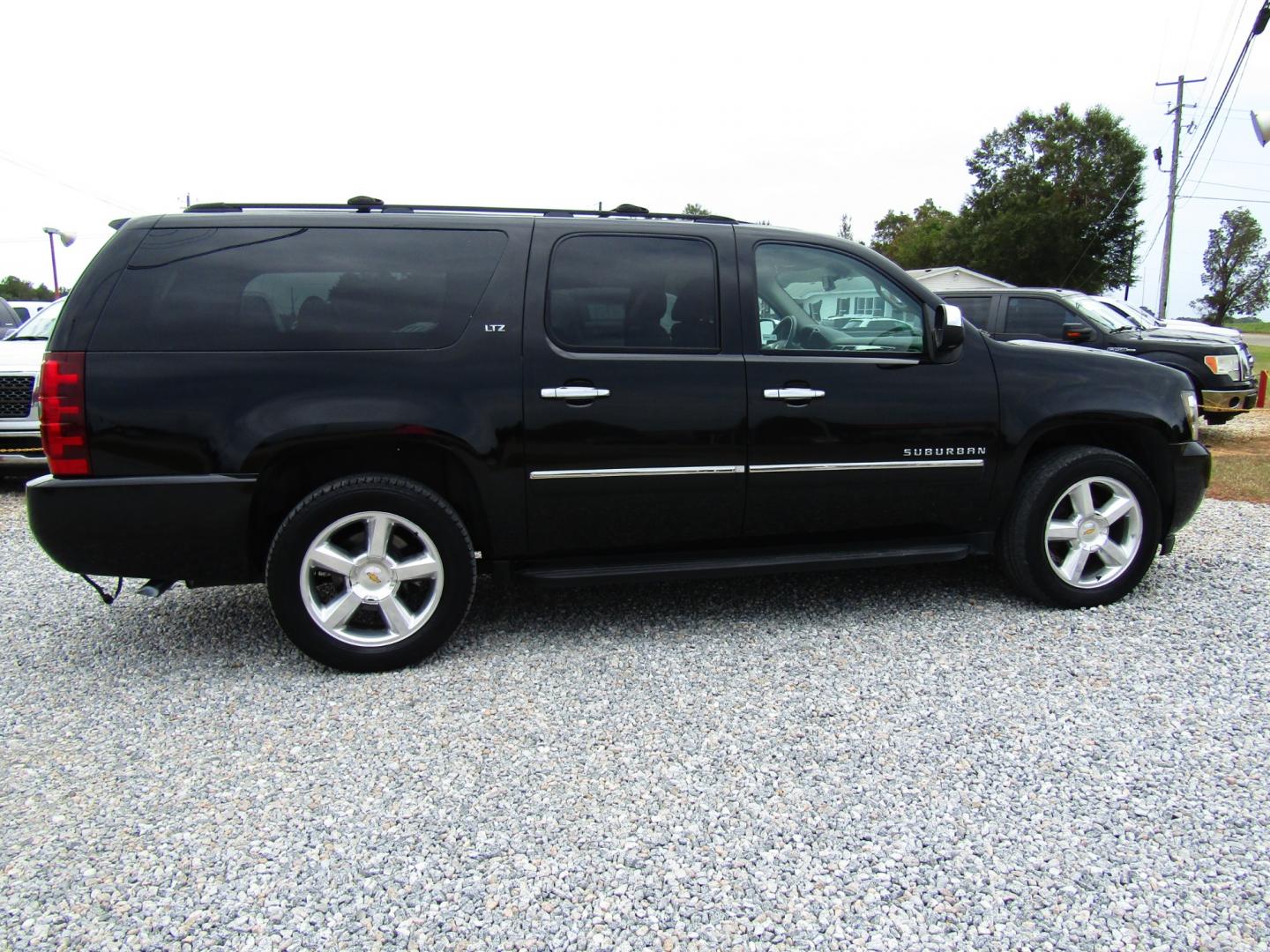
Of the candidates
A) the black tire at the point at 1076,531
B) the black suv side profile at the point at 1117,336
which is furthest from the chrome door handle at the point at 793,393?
the black suv side profile at the point at 1117,336

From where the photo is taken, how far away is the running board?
3.75 m

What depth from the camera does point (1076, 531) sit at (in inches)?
166

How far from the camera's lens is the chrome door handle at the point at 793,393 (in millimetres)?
3807

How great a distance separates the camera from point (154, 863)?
7.65 ft

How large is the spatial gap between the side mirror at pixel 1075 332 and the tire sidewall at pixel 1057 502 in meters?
5.04

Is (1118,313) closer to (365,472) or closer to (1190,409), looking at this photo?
(1190,409)

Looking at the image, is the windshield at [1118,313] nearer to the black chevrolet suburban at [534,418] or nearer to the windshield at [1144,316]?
the windshield at [1144,316]

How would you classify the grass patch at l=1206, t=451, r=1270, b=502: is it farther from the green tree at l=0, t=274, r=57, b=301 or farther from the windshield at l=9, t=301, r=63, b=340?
the green tree at l=0, t=274, r=57, b=301

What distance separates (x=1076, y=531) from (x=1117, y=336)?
7.22 m

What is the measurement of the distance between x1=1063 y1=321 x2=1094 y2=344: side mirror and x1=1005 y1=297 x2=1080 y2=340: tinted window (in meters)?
0.17

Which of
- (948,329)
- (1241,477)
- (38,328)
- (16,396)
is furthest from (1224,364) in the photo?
(38,328)

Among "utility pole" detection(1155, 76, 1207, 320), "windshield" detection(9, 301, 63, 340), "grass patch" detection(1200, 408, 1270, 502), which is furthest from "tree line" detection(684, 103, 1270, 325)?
"windshield" detection(9, 301, 63, 340)

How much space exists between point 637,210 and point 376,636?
7.13ft

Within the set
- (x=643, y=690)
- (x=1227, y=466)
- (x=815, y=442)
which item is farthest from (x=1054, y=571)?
(x=1227, y=466)
